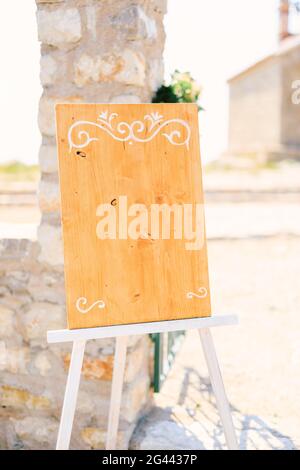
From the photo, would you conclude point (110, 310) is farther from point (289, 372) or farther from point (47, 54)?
point (289, 372)

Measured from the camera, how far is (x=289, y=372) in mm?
3484

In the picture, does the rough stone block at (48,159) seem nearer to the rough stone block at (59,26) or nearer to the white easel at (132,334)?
the rough stone block at (59,26)

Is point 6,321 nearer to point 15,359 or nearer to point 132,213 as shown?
point 15,359

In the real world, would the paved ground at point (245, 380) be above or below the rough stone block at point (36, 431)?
below

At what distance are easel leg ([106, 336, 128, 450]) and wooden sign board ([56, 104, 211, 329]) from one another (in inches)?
14.8

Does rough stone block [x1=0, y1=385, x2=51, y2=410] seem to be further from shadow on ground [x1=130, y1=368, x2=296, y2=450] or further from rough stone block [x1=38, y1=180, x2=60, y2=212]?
rough stone block [x1=38, y1=180, x2=60, y2=212]

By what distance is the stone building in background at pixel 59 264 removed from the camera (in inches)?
92.6

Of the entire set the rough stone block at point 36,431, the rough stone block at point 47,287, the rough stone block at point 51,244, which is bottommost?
the rough stone block at point 36,431

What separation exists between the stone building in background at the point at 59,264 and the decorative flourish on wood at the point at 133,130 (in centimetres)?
47

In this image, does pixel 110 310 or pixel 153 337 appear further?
pixel 153 337

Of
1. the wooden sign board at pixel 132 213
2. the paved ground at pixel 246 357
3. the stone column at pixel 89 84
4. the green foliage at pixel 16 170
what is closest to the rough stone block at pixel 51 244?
the stone column at pixel 89 84

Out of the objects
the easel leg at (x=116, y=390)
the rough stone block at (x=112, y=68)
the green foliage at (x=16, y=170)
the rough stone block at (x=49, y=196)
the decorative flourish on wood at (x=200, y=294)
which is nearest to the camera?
the decorative flourish on wood at (x=200, y=294)
